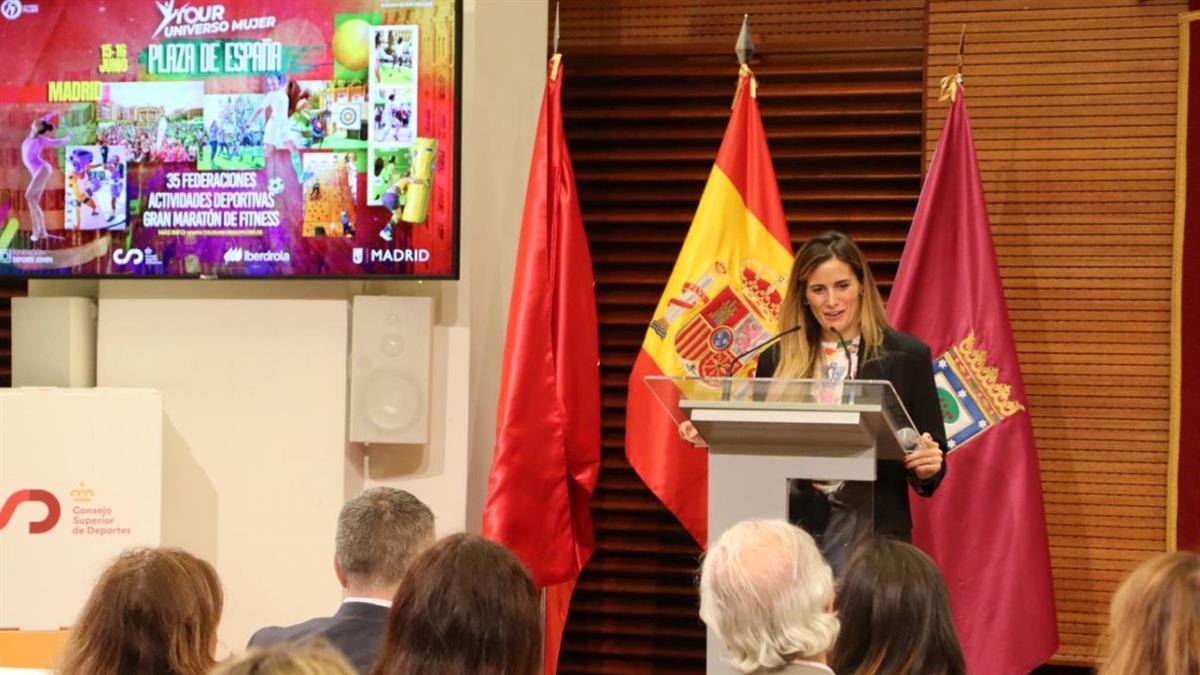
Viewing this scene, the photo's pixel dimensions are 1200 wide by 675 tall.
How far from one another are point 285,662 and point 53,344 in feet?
11.4

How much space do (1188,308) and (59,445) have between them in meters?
3.55

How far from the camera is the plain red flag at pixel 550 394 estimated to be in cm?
430

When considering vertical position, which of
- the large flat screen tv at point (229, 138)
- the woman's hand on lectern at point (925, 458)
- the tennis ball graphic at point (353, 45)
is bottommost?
the woman's hand on lectern at point (925, 458)

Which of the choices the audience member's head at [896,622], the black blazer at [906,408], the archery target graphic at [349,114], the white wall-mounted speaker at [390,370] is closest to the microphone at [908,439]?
the black blazer at [906,408]

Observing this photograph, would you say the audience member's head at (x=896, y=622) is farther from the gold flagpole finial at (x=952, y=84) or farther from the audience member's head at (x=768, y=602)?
the gold flagpole finial at (x=952, y=84)

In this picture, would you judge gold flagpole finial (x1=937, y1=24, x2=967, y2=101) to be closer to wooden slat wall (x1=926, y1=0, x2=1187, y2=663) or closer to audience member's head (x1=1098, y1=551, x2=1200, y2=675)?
wooden slat wall (x1=926, y1=0, x2=1187, y2=663)

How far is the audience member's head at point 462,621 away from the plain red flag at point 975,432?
2388 mm

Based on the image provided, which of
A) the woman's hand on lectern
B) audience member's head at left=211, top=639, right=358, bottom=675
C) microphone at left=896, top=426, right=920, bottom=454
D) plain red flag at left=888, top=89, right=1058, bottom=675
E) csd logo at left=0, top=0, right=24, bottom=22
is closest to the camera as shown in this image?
audience member's head at left=211, top=639, right=358, bottom=675

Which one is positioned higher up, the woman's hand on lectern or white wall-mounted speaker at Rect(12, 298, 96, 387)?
white wall-mounted speaker at Rect(12, 298, 96, 387)

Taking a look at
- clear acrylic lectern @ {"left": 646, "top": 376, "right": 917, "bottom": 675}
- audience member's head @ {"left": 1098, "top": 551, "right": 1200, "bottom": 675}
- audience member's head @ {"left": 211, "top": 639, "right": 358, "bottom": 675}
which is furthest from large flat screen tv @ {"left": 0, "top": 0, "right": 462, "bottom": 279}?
audience member's head @ {"left": 211, "top": 639, "right": 358, "bottom": 675}

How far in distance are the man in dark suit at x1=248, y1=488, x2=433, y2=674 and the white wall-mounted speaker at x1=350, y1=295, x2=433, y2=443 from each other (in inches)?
58.5

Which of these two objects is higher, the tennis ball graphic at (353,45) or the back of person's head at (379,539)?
the tennis ball graphic at (353,45)

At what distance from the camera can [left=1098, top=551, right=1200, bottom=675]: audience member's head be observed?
1.97 m

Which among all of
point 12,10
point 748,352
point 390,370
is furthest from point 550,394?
point 12,10
